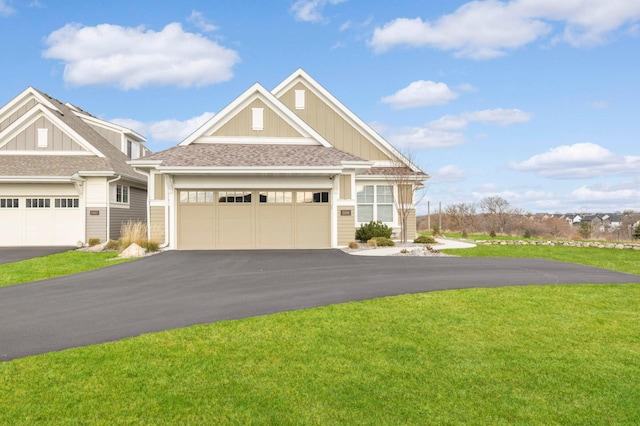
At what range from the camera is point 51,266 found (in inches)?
516

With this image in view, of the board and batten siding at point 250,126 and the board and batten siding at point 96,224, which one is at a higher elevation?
the board and batten siding at point 250,126

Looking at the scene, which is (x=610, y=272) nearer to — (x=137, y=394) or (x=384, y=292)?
(x=384, y=292)

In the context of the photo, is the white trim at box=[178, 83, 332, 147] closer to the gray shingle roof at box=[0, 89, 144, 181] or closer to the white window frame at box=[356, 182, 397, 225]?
the white window frame at box=[356, 182, 397, 225]

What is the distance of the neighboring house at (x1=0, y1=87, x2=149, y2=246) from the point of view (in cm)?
2006

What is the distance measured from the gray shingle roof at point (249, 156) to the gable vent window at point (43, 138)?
23.7 ft

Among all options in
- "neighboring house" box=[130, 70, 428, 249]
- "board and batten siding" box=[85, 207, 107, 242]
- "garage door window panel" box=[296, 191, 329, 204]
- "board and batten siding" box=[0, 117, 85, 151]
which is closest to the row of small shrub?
"neighboring house" box=[130, 70, 428, 249]

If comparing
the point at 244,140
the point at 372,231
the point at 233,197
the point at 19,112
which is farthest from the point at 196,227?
the point at 19,112

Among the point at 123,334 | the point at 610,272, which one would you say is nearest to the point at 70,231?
the point at 123,334

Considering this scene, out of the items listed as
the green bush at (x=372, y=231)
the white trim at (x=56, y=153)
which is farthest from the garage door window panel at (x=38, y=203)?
the green bush at (x=372, y=231)

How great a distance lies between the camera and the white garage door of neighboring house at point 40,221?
791 inches

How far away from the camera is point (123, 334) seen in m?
5.95

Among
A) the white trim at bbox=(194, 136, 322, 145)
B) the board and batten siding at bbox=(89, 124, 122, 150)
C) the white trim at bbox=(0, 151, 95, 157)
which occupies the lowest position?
the white trim at bbox=(0, 151, 95, 157)

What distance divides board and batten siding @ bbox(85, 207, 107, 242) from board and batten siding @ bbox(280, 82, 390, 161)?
10.5m

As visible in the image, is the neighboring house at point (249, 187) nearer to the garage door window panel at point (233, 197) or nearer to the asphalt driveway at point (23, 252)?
the garage door window panel at point (233, 197)
